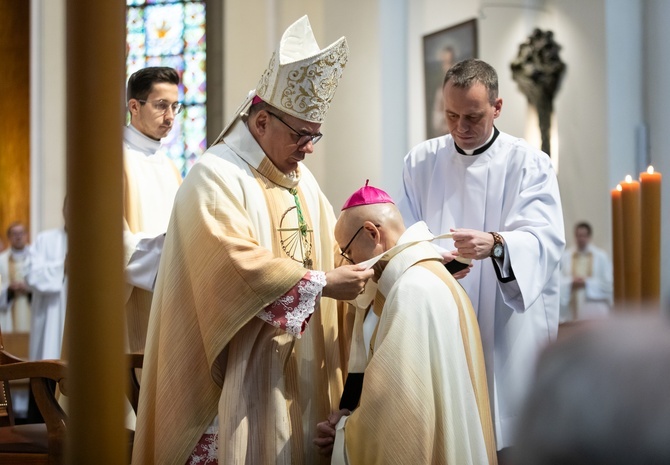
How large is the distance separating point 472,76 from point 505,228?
0.66 m

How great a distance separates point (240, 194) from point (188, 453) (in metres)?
0.93

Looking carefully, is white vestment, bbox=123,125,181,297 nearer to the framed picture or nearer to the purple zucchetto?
the purple zucchetto

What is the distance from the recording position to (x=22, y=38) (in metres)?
11.1

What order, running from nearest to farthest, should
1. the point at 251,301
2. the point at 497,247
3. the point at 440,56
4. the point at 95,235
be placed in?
the point at 95,235
the point at 251,301
the point at 497,247
the point at 440,56

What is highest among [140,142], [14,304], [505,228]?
[140,142]

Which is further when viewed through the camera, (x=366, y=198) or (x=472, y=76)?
(x=472, y=76)

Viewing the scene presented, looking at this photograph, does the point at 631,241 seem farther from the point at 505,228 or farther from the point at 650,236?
the point at 505,228

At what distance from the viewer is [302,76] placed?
3650 mm

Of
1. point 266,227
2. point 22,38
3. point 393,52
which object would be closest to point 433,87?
point 393,52

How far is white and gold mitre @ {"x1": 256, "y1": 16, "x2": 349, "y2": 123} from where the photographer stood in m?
3.61

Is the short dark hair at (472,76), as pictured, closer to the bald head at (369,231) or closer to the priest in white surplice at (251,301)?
the priest in white surplice at (251,301)

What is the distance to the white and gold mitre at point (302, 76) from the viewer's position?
3609 mm

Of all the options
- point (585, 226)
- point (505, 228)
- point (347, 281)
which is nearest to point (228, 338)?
point (347, 281)

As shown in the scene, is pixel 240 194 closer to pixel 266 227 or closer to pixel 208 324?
pixel 266 227
